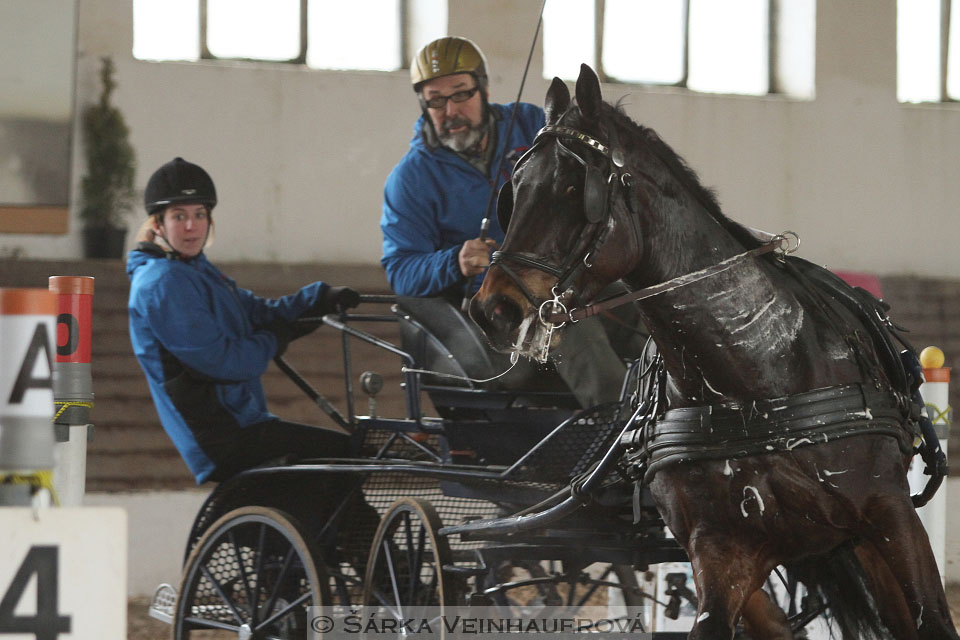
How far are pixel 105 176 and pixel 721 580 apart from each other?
4.18 m

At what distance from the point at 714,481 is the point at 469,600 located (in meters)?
1.05

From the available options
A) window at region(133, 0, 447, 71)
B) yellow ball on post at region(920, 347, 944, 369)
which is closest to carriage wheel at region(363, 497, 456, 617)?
yellow ball on post at region(920, 347, 944, 369)

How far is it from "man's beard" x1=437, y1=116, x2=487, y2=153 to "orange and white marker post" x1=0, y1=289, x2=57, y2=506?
2.00 meters

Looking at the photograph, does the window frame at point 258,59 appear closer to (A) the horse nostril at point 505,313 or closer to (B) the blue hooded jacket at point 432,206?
(B) the blue hooded jacket at point 432,206

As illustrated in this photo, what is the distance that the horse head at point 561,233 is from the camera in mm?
2289

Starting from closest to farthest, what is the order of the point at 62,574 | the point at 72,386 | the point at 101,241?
the point at 62,574, the point at 72,386, the point at 101,241

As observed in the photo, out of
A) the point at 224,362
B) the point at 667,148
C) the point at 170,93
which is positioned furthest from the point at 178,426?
the point at 170,93

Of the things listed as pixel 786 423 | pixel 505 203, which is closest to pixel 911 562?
pixel 786 423

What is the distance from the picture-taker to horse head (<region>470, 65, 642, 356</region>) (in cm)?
229

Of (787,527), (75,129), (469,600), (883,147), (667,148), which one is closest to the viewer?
(787,527)

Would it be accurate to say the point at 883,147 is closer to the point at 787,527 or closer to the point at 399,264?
the point at 399,264

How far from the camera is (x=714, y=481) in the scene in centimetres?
236

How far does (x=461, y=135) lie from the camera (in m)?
3.53

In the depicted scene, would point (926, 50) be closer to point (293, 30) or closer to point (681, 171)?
point (293, 30)
